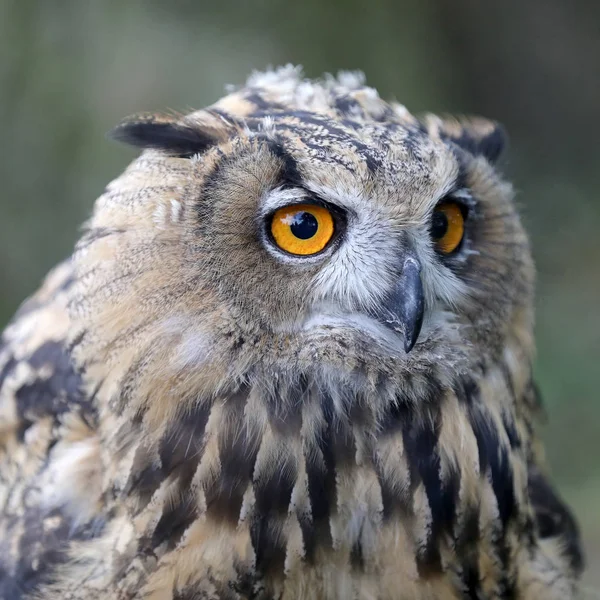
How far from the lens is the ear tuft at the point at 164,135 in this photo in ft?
3.70

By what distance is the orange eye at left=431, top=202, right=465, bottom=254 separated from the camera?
114 cm

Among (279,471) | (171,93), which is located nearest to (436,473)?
(279,471)

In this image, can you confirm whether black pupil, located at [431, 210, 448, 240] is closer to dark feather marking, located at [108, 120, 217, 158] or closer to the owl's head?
the owl's head

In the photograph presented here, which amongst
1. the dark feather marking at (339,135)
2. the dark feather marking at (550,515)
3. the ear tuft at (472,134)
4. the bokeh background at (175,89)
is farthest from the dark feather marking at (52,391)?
the bokeh background at (175,89)

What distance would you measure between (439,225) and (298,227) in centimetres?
23

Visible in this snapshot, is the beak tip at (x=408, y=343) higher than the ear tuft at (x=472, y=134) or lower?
lower

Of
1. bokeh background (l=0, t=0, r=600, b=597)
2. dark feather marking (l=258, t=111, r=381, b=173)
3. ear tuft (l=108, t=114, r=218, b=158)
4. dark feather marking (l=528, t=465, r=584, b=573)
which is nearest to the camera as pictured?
dark feather marking (l=258, t=111, r=381, b=173)

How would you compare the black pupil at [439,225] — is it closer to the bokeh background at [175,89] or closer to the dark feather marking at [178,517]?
the dark feather marking at [178,517]

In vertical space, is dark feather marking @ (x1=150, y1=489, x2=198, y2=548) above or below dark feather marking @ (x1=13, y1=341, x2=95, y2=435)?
below

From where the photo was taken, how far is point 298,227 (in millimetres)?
1050

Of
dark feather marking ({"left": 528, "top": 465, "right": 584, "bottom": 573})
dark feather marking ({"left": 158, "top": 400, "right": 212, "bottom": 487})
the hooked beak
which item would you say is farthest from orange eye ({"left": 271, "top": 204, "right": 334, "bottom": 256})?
dark feather marking ({"left": 528, "top": 465, "right": 584, "bottom": 573})

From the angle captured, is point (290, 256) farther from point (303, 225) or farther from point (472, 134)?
point (472, 134)

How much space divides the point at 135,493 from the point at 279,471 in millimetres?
225

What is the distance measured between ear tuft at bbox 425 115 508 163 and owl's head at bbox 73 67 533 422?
0.34 ft
